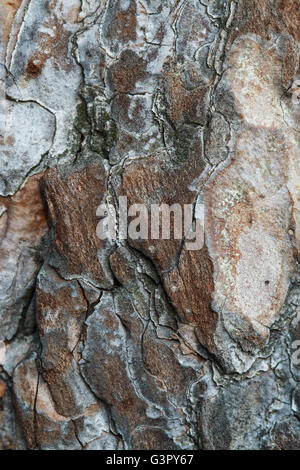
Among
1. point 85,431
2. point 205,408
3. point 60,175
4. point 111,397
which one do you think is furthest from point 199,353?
point 60,175

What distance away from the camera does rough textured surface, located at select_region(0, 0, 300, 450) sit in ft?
4.05

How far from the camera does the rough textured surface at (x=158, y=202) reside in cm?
124

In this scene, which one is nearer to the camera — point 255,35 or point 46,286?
point 255,35

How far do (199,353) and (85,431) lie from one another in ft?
1.28

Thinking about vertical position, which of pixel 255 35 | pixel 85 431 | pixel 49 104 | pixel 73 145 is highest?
pixel 255 35

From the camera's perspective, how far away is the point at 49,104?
1.35m

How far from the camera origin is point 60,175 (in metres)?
1.31

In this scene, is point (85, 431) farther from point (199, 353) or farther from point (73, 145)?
point (73, 145)

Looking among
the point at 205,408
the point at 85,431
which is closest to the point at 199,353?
the point at 205,408

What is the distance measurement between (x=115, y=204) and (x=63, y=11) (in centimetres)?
57

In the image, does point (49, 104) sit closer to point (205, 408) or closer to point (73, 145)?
point (73, 145)

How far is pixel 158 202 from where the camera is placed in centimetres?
126

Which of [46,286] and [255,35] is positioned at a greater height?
[255,35]

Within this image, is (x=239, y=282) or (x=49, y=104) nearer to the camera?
(x=239, y=282)
